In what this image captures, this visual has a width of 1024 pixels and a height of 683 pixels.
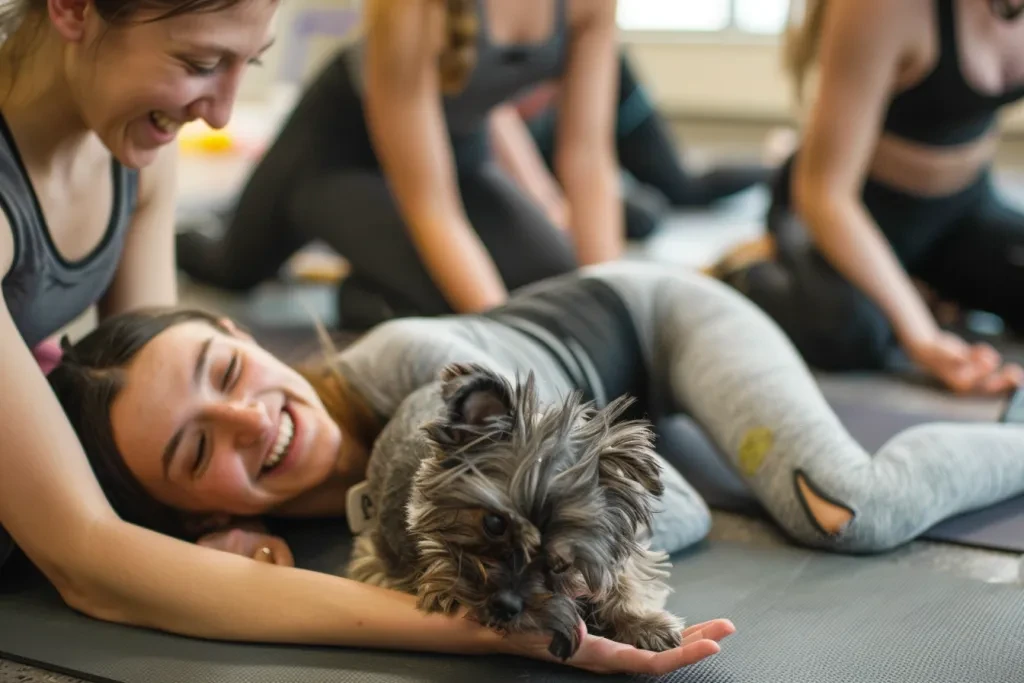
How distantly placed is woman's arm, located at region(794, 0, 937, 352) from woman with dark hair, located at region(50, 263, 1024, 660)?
460mm

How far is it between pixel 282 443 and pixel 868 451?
3.21 ft

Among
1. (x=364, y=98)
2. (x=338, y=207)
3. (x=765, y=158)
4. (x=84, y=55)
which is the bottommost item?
(x=765, y=158)

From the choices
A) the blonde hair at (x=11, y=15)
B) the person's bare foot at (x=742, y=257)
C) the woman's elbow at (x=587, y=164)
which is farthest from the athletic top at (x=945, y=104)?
the blonde hair at (x=11, y=15)

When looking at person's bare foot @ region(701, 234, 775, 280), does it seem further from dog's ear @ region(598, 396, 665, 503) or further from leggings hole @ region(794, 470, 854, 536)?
dog's ear @ region(598, 396, 665, 503)

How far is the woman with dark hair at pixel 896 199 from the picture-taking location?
211 centimetres

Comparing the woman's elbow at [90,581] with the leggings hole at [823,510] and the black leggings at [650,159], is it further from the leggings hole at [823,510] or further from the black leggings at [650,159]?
the black leggings at [650,159]

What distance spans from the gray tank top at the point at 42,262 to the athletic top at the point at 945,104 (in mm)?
1511

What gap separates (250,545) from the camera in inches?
55.8

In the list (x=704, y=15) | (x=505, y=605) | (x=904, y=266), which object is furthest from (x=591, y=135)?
(x=704, y=15)

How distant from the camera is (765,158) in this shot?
14.3 ft

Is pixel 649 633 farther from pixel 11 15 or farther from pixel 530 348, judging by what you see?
pixel 11 15

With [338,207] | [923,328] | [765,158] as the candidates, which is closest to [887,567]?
[923,328]

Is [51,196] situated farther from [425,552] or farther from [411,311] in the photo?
[411,311]

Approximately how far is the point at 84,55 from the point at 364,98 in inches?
50.3
